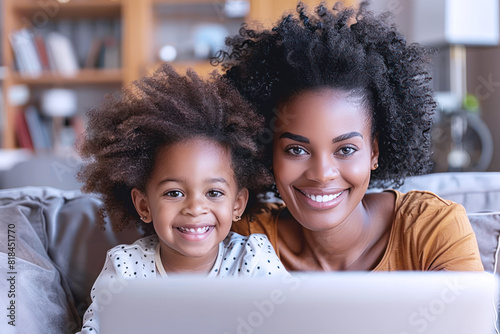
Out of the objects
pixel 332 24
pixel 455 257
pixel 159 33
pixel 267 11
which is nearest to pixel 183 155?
pixel 332 24

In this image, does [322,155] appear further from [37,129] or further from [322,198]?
[37,129]

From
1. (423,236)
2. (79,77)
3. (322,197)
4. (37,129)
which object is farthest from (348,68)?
(37,129)

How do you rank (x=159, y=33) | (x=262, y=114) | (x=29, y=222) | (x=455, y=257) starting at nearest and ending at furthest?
(x=455, y=257)
(x=262, y=114)
(x=29, y=222)
(x=159, y=33)

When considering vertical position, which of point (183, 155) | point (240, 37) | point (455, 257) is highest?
point (240, 37)

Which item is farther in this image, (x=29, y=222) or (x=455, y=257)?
(x=29, y=222)

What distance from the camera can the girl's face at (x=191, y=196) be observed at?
991 mm

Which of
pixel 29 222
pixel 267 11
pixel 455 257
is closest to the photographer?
pixel 455 257

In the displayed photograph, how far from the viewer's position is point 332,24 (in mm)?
1085

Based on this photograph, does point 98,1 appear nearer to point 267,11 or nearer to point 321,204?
point 267,11

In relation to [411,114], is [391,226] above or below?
below

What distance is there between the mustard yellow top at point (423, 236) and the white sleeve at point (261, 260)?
0.07m

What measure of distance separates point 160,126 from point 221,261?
1.00 feet

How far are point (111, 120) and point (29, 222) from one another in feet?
1.18

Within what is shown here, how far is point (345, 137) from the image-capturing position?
3.34 ft
